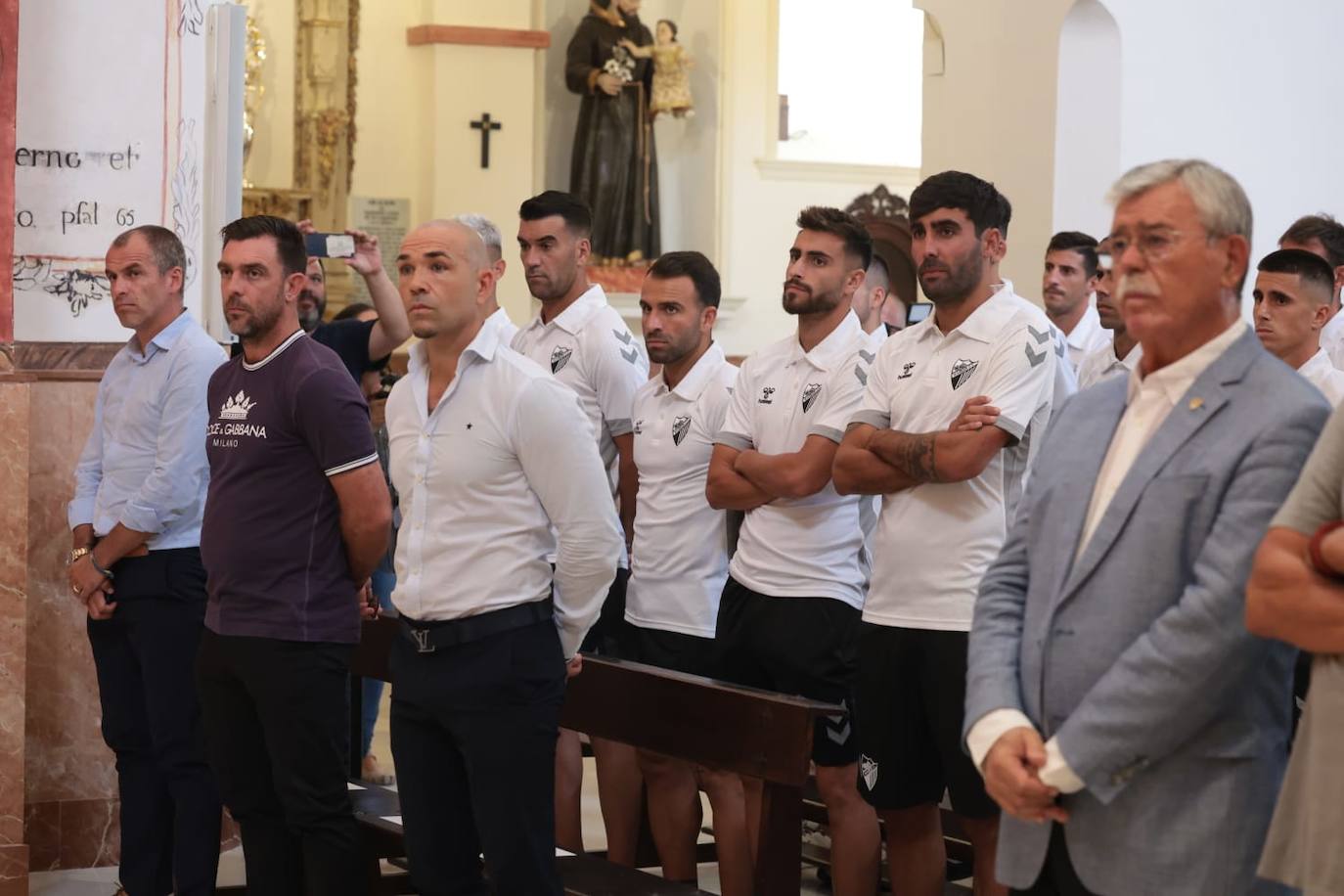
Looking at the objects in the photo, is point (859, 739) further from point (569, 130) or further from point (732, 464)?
point (569, 130)

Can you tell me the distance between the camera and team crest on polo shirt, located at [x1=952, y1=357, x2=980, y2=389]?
3.71 meters

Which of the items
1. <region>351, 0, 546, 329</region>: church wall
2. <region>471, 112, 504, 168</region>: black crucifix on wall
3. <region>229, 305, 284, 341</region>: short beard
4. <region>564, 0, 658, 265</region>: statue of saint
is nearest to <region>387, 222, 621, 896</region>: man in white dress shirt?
<region>229, 305, 284, 341</region>: short beard

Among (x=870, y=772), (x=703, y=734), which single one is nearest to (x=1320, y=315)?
(x=870, y=772)

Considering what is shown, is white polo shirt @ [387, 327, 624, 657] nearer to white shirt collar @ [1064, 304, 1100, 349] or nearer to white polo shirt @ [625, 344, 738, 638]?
white polo shirt @ [625, 344, 738, 638]

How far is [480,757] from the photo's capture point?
333cm

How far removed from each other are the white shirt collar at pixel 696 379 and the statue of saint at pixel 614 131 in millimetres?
7525

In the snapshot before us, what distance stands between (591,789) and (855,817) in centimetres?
229

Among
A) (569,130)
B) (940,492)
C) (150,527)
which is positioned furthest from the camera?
(569,130)

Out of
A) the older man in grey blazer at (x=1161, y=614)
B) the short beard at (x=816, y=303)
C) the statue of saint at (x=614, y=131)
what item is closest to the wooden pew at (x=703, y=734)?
the short beard at (x=816, y=303)

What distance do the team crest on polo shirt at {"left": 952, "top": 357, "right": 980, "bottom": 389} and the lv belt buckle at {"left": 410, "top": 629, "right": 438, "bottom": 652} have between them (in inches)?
48.8

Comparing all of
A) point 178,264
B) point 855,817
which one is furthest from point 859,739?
point 178,264

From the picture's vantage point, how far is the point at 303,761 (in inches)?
148

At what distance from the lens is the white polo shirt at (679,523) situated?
4512 millimetres

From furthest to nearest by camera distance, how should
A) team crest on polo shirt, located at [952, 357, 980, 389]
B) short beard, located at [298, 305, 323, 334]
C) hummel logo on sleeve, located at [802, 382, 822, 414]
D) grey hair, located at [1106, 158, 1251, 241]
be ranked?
short beard, located at [298, 305, 323, 334] < hummel logo on sleeve, located at [802, 382, 822, 414] < team crest on polo shirt, located at [952, 357, 980, 389] < grey hair, located at [1106, 158, 1251, 241]
